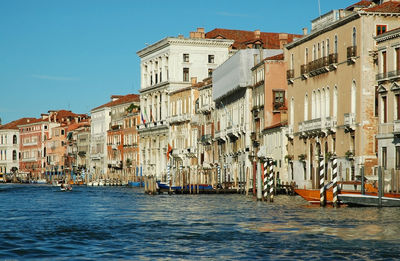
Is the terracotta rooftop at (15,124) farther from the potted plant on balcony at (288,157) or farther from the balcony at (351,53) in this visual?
the balcony at (351,53)

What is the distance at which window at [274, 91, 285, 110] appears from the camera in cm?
6116

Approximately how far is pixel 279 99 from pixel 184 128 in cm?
2858

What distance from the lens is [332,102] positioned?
49.5m

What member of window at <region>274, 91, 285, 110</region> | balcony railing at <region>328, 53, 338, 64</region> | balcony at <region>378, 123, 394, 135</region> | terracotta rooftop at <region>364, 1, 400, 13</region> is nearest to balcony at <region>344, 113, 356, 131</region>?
balcony railing at <region>328, 53, 338, 64</region>

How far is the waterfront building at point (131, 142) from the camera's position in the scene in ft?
345

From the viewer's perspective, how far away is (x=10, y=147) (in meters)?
159

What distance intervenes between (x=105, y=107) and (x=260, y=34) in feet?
106

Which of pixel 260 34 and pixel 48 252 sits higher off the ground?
pixel 260 34

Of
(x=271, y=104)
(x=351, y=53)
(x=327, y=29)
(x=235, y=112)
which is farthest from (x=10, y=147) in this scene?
(x=351, y=53)

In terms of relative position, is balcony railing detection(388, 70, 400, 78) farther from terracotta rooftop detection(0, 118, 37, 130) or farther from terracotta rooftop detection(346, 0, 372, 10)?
terracotta rooftop detection(0, 118, 37, 130)

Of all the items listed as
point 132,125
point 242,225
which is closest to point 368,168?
point 242,225

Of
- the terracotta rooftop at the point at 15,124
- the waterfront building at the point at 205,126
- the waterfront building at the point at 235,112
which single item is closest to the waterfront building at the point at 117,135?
the waterfront building at the point at 205,126

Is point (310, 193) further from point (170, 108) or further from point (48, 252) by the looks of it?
point (170, 108)

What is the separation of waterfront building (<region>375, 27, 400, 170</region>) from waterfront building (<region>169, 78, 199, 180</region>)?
42.2 metres
